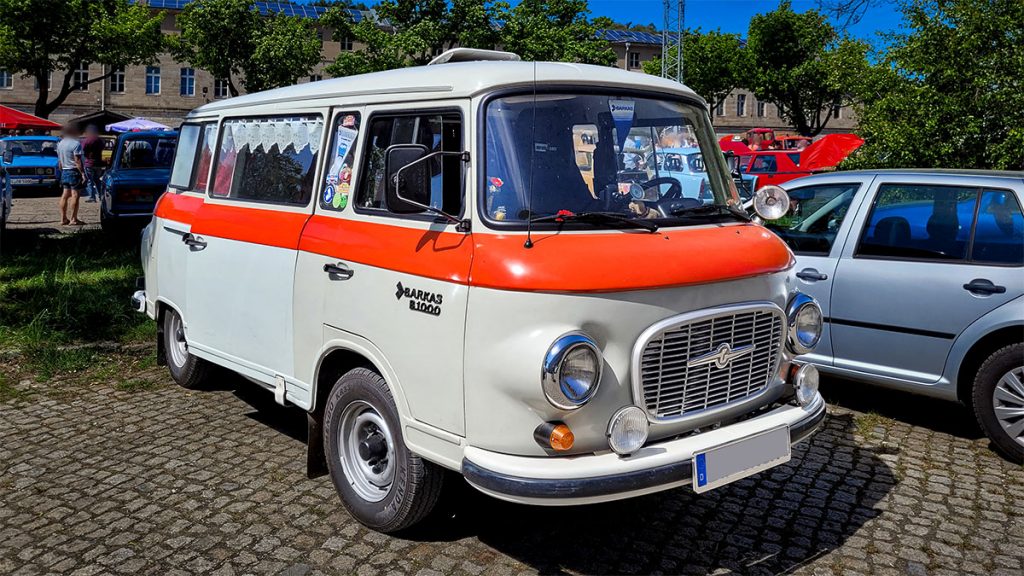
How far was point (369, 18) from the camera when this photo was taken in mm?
44969

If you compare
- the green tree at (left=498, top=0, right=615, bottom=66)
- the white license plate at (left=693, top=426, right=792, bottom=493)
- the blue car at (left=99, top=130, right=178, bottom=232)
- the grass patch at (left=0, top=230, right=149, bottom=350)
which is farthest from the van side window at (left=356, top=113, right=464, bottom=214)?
the green tree at (left=498, top=0, right=615, bottom=66)

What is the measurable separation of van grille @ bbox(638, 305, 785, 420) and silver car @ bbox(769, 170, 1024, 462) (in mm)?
2033

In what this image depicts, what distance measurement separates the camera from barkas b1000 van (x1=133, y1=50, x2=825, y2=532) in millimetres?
3699

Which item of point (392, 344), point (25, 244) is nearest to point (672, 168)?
point (392, 344)

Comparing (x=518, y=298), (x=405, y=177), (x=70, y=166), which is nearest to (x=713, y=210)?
(x=518, y=298)

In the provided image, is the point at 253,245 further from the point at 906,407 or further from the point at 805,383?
the point at 906,407

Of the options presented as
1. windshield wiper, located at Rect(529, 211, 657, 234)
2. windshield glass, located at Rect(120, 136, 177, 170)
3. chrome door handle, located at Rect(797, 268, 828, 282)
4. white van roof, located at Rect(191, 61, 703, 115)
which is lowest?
chrome door handle, located at Rect(797, 268, 828, 282)

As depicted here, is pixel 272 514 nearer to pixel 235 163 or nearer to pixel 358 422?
pixel 358 422

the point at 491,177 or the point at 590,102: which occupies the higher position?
the point at 590,102

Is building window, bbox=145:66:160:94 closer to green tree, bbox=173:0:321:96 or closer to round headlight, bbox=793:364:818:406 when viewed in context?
green tree, bbox=173:0:321:96

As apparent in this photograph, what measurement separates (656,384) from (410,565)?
1425 millimetres

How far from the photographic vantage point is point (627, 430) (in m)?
3.71

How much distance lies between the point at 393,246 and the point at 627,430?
4.69 feet

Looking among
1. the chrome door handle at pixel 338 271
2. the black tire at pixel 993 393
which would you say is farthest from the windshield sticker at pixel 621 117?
the black tire at pixel 993 393
